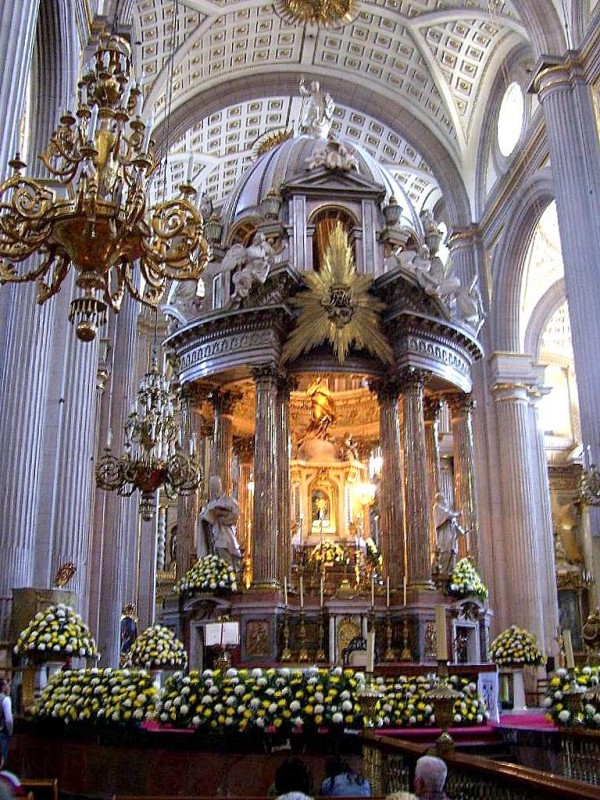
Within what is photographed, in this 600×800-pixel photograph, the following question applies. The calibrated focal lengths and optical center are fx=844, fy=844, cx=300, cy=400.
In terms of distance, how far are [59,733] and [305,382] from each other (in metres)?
10.2

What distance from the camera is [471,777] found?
390cm

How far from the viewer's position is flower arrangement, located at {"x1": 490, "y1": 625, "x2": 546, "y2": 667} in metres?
13.1

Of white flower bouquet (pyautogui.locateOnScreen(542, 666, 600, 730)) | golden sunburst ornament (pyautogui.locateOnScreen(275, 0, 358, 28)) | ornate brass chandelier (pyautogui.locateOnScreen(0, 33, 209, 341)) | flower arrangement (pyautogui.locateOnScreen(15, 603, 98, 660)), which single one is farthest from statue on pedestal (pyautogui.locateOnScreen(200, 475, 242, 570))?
golden sunburst ornament (pyautogui.locateOnScreen(275, 0, 358, 28))

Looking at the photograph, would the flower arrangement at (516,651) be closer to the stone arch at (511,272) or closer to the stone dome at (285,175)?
the stone dome at (285,175)

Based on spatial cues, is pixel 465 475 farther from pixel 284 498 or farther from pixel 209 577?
pixel 209 577

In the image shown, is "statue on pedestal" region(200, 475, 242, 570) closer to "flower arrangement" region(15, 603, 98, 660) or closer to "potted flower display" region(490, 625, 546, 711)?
"potted flower display" region(490, 625, 546, 711)

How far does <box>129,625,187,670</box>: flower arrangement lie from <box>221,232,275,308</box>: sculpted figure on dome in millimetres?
6181

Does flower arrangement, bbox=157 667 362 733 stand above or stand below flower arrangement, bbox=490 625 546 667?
below

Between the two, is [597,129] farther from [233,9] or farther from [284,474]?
[233,9]

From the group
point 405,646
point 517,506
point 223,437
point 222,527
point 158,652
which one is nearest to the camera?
point 158,652

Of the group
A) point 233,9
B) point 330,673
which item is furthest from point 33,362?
point 233,9

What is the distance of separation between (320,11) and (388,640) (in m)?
16.0

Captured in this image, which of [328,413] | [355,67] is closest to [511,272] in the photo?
[328,413]

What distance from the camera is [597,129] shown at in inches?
627
